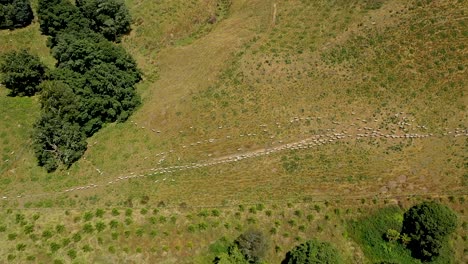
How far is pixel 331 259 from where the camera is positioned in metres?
50.2

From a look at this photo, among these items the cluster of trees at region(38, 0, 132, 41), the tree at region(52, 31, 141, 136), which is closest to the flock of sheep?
the tree at region(52, 31, 141, 136)

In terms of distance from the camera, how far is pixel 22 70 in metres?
71.6

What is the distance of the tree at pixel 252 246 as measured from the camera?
172 ft

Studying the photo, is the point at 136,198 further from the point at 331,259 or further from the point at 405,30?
the point at 405,30

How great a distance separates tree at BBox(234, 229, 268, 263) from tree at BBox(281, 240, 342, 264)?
3.25m

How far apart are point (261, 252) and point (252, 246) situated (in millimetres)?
1315

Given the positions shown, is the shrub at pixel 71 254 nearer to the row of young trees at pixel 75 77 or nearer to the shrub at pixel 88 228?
the shrub at pixel 88 228

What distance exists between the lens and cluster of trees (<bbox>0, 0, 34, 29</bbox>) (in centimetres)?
8112

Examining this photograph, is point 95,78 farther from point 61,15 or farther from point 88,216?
point 88,216

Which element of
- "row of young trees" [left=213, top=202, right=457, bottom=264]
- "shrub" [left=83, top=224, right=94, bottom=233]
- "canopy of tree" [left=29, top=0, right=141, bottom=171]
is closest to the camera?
"row of young trees" [left=213, top=202, right=457, bottom=264]

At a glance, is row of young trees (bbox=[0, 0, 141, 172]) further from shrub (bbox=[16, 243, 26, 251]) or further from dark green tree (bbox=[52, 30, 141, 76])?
shrub (bbox=[16, 243, 26, 251])

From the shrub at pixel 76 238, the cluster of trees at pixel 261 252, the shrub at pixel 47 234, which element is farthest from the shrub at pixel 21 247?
the cluster of trees at pixel 261 252

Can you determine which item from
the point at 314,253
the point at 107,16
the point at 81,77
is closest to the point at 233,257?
the point at 314,253

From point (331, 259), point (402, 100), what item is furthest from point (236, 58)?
point (331, 259)
